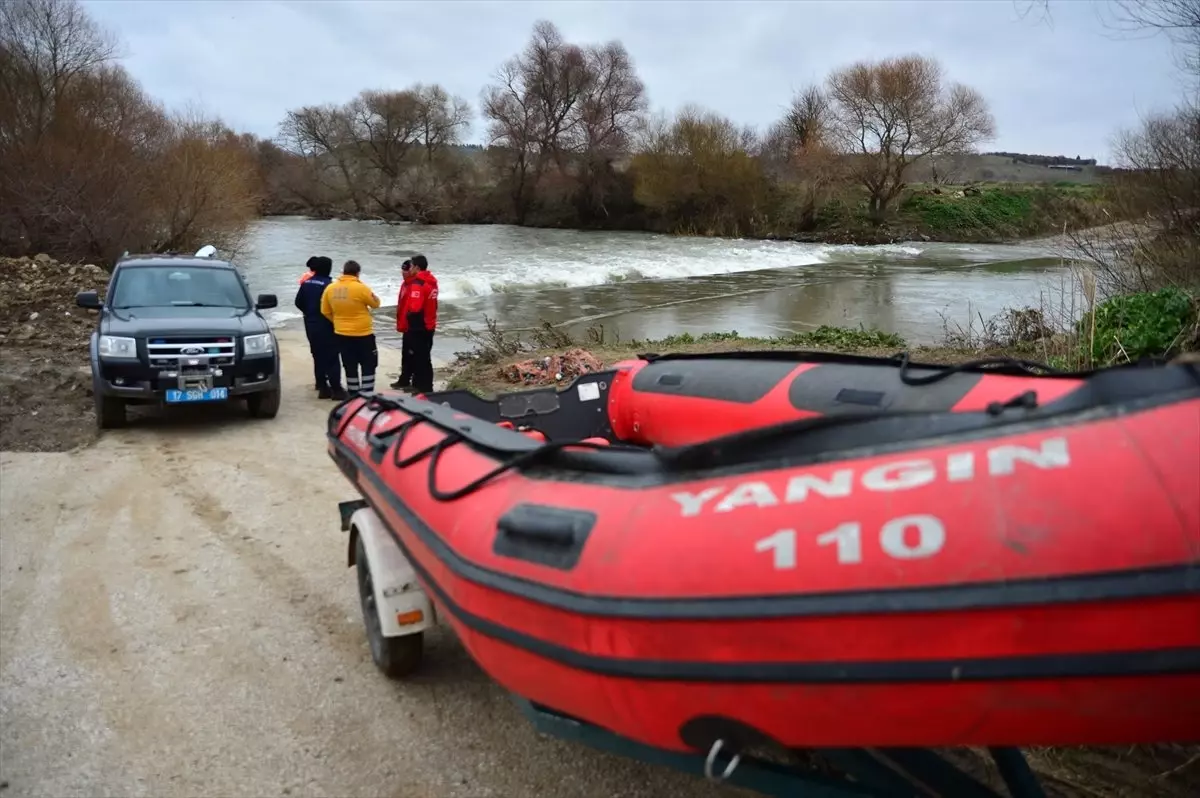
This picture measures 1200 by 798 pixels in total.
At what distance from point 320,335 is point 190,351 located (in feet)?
6.18

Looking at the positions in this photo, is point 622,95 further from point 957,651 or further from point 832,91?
point 957,651

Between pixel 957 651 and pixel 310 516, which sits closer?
pixel 957 651

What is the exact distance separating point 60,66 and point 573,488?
28521mm

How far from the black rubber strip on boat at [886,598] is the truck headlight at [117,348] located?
6.58 m

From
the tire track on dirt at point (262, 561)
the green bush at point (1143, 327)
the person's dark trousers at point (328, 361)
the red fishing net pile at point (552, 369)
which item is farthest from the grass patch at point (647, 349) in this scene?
the tire track on dirt at point (262, 561)

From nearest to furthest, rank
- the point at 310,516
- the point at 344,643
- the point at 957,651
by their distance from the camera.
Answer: the point at 957,651 < the point at 344,643 < the point at 310,516

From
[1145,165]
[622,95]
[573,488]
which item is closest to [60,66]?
[1145,165]

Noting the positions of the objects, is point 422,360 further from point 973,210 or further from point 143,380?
point 973,210

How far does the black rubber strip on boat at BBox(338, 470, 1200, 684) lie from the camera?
1.62 m

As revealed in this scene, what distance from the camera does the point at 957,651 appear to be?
1.74 metres

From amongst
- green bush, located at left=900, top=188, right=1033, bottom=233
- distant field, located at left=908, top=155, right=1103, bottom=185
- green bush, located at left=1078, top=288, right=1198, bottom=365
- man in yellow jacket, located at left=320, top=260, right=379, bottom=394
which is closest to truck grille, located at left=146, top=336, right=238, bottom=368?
man in yellow jacket, located at left=320, top=260, right=379, bottom=394

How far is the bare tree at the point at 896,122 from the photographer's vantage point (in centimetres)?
4988

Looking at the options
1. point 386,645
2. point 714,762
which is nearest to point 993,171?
point 386,645

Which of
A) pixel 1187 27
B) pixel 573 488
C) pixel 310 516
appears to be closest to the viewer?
pixel 573 488
